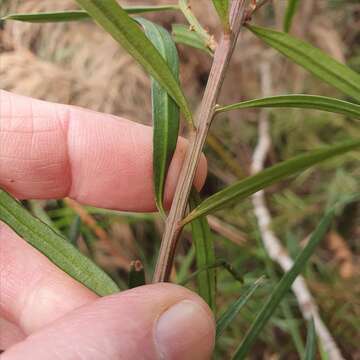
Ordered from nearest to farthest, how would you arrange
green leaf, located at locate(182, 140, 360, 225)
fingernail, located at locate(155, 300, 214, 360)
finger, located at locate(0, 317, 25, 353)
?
green leaf, located at locate(182, 140, 360, 225) < fingernail, located at locate(155, 300, 214, 360) < finger, located at locate(0, 317, 25, 353)

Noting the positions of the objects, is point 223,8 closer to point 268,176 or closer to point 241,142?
point 268,176

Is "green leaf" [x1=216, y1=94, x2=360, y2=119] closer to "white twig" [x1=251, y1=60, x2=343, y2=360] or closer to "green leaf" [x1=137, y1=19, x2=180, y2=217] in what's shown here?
"green leaf" [x1=137, y1=19, x2=180, y2=217]

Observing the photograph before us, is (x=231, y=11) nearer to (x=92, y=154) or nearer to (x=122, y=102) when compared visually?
(x=92, y=154)

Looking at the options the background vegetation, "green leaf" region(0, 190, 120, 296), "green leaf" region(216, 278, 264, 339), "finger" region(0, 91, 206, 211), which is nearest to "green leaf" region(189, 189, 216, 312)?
"green leaf" region(216, 278, 264, 339)

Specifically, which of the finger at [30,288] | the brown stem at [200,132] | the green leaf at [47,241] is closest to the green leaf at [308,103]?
the brown stem at [200,132]

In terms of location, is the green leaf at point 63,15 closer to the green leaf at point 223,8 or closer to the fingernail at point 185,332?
the green leaf at point 223,8

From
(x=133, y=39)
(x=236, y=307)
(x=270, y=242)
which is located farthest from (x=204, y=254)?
(x=270, y=242)
